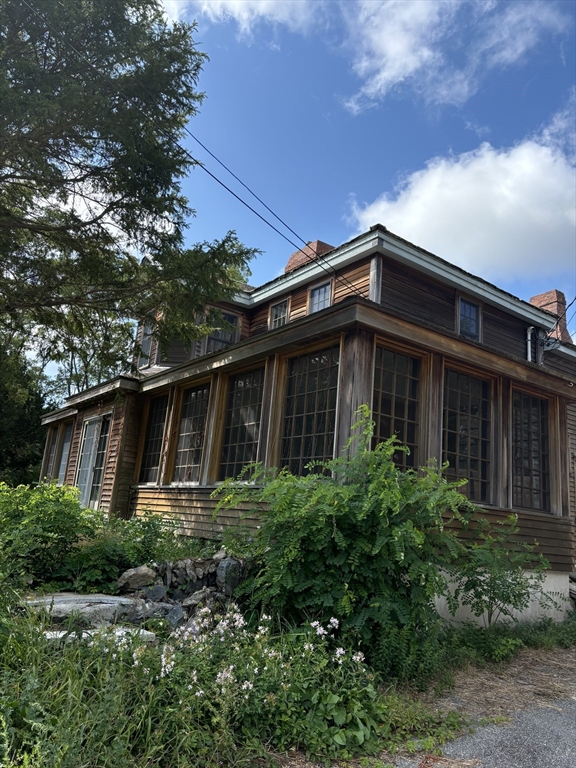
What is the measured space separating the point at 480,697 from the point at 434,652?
486 mm

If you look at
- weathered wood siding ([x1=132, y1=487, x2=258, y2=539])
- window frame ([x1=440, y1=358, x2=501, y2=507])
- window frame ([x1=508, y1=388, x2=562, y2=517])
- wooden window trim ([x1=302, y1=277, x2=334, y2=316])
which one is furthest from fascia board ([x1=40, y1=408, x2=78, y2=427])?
window frame ([x1=508, y1=388, x2=562, y2=517])

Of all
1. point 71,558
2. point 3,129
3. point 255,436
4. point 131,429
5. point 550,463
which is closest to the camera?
point 71,558

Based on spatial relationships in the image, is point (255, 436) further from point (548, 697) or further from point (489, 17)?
point (489, 17)

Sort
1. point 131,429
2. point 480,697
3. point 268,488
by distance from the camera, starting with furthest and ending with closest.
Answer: point 131,429
point 268,488
point 480,697

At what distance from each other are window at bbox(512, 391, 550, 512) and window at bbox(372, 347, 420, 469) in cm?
216

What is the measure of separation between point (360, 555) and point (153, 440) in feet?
25.5

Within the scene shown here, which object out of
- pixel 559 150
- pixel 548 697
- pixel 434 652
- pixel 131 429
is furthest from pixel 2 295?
pixel 559 150

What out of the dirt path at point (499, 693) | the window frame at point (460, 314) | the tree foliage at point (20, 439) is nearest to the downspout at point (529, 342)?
the window frame at point (460, 314)

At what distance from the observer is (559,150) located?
444 inches

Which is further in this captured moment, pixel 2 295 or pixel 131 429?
pixel 131 429

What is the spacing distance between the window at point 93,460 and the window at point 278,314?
4931 millimetres

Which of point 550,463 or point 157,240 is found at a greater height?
point 157,240

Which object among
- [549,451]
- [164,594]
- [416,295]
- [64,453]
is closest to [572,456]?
[549,451]

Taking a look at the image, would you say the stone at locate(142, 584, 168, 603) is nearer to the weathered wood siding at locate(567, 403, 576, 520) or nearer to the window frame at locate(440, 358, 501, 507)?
the window frame at locate(440, 358, 501, 507)
